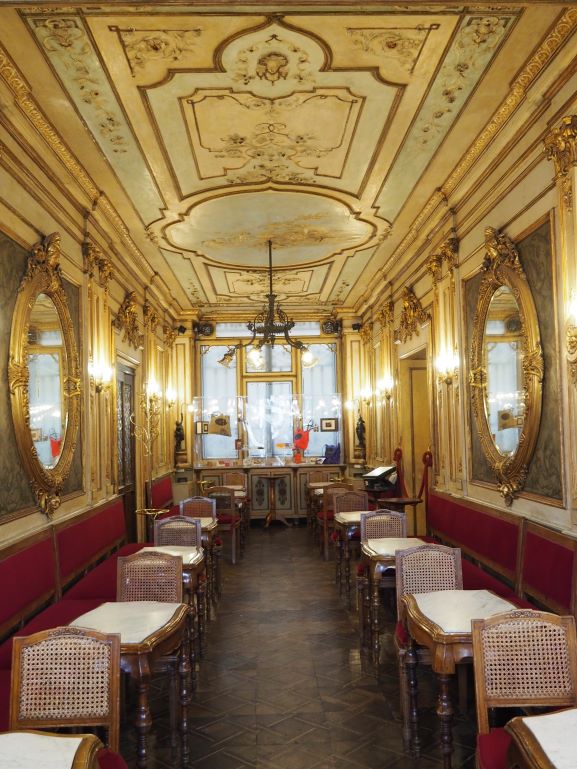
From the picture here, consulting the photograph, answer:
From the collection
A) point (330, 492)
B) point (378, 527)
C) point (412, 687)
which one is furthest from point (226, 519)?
point (412, 687)

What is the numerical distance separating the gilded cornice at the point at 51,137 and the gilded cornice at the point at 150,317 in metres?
2.06

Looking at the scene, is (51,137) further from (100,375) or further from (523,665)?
(523,665)

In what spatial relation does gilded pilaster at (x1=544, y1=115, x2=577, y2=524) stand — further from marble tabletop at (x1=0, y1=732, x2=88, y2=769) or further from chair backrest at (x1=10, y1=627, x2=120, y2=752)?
marble tabletop at (x1=0, y1=732, x2=88, y2=769)

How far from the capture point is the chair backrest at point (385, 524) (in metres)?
5.65

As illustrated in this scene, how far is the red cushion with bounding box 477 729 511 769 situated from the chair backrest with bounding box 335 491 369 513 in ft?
15.1

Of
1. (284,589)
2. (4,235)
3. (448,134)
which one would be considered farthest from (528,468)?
(4,235)

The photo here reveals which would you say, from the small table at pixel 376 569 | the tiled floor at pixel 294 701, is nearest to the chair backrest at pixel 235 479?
the tiled floor at pixel 294 701

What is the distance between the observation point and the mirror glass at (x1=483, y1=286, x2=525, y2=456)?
17.1ft

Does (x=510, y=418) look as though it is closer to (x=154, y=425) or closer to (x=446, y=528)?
(x=446, y=528)

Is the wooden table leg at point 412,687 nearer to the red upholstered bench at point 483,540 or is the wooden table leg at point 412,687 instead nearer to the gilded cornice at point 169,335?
the red upholstered bench at point 483,540

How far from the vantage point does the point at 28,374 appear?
16.1 ft

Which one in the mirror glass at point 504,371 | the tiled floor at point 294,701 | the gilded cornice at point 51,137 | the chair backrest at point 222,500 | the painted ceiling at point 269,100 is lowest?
the tiled floor at point 294,701

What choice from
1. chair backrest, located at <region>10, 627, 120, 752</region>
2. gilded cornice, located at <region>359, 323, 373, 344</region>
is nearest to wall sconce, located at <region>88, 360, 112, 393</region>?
chair backrest, located at <region>10, 627, 120, 752</region>

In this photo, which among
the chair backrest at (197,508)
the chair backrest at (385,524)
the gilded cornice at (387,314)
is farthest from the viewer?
the gilded cornice at (387,314)
